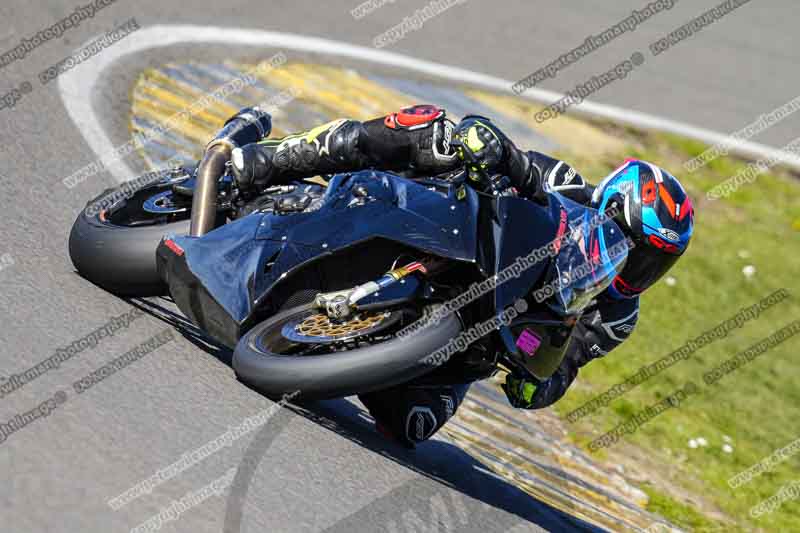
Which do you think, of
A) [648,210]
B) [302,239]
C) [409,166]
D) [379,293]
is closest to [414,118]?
[409,166]

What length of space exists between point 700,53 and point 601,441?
5714 millimetres

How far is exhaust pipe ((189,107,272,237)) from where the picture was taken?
18.0 feet

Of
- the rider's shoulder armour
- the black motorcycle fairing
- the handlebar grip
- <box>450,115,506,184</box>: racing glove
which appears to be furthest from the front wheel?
the handlebar grip

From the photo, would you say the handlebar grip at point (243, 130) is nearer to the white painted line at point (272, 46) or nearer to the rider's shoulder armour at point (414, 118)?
the rider's shoulder armour at point (414, 118)

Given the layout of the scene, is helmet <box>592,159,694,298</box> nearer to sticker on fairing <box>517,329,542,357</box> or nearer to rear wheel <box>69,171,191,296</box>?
sticker on fairing <box>517,329,542,357</box>

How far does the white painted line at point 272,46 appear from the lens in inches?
297

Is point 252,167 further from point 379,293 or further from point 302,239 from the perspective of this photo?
point 379,293

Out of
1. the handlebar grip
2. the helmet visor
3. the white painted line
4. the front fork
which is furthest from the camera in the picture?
the white painted line

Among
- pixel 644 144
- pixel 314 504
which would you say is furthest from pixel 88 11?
pixel 314 504

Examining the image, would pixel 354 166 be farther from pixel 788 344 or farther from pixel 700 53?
pixel 700 53

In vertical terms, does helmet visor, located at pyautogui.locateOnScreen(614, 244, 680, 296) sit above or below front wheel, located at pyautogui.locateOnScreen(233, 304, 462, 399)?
below

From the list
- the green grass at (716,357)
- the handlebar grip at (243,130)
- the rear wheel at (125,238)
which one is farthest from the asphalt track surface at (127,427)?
the green grass at (716,357)

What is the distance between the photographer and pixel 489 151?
473 cm

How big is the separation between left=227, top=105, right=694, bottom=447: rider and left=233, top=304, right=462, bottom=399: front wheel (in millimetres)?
773
